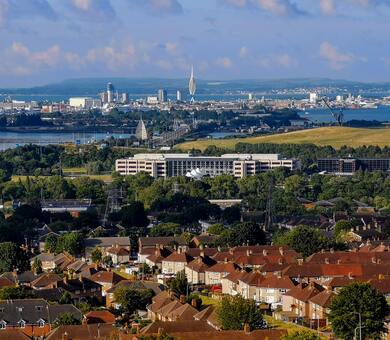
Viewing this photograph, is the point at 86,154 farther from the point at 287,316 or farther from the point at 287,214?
the point at 287,316

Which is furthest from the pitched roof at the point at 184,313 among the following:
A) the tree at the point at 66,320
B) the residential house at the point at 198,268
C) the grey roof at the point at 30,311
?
the residential house at the point at 198,268

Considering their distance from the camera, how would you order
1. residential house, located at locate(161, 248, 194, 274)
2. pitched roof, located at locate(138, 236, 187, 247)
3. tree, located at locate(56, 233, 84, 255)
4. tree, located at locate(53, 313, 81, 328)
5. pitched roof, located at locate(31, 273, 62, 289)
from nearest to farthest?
1. tree, located at locate(53, 313, 81, 328)
2. pitched roof, located at locate(31, 273, 62, 289)
3. residential house, located at locate(161, 248, 194, 274)
4. tree, located at locate(56, 233, 84, 255)
5. pitched roof, located at locate(138, 236, 187, 247)

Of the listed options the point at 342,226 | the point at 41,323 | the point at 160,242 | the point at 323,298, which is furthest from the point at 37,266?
the point at 342,226

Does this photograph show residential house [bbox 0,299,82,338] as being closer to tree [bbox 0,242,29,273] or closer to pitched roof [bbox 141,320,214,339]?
pitched roof [bbox 141,320,214,339]

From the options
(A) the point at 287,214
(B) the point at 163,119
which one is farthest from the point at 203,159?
(B) the point at 163,119

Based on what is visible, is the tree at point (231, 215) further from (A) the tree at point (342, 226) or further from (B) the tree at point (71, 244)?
(B) the tree at point (71, 244)

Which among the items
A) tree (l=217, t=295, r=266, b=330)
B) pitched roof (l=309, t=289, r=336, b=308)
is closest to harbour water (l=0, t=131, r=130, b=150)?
pitched roof (l=309, t=289, r=336, b=308)
